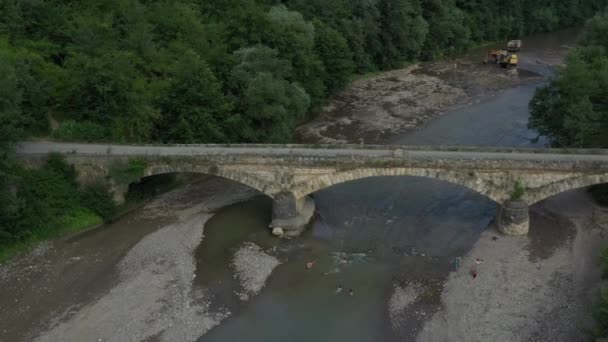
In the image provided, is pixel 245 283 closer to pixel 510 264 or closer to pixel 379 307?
pixel 379 307

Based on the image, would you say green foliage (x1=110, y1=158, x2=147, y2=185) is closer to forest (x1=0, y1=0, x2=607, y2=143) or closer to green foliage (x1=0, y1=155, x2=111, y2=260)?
green foliage (x1=0, y1=155, x2=111, y2=260)

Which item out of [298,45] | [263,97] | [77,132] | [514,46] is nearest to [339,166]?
[263,97]

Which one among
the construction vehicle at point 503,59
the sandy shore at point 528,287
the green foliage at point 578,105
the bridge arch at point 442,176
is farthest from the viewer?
the construction vehicle at point 503,59

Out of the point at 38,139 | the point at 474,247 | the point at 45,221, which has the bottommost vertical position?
the point at 474,247

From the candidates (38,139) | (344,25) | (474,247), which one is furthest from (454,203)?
(344,25)

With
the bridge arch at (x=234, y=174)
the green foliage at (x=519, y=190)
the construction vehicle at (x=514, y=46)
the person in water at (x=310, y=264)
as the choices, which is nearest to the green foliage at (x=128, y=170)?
the bridge arch at (x=234, y=174)

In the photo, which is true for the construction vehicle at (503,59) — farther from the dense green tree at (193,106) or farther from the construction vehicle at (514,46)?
the dense green tree at (193,106)

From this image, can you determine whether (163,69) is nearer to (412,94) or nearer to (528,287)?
(412,94)
